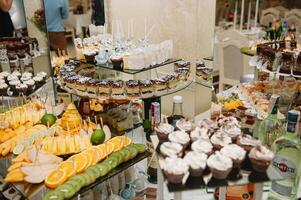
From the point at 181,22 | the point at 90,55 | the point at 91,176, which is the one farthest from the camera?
the point at 181,22

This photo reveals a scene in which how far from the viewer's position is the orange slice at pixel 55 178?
1.14 metres

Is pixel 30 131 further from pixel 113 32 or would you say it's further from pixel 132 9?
pixel 132 9

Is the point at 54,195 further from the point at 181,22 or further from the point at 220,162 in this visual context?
the point at 181,22

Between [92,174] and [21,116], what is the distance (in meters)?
0.69

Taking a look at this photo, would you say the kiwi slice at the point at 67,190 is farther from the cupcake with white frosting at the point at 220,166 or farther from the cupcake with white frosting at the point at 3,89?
the cupcake with white frosting at the point at 3,89

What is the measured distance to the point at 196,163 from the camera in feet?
2.83

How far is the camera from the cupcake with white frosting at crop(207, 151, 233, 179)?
0.85 m

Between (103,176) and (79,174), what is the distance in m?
0.09

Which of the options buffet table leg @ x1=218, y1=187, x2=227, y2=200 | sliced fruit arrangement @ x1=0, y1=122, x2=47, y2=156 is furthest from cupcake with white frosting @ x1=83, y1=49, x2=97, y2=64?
buffet table leg @ x1=218, y1=187, x2=227, y2=200

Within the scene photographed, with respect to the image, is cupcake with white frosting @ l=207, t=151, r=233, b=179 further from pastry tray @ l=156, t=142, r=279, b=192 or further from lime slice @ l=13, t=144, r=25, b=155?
lime slice @ l=13, t=144, r=25, b=155

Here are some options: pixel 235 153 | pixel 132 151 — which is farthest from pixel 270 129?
pixel 132 151

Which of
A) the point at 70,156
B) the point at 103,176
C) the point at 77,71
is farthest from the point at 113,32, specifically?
the point at 103,176

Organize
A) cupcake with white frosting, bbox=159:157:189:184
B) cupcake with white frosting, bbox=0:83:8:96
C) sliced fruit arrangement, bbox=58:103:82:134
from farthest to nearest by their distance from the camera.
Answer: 1. cupcake with white frosting, bbox=0:83:8:96
2. sliced fruit arrangement, bbox=58:103:82:134
3. cupcake with white frosting, bbox=159:157:189:184

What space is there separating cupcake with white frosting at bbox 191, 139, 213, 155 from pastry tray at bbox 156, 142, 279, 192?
0.21ft
